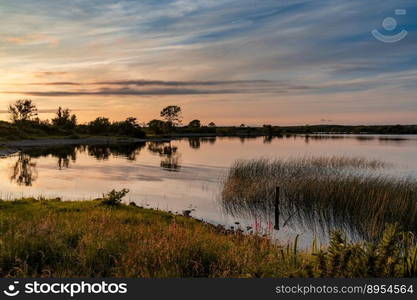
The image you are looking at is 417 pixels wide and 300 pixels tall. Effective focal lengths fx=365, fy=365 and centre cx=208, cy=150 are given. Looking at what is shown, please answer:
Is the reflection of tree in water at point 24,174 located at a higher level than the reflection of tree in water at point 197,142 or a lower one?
lower

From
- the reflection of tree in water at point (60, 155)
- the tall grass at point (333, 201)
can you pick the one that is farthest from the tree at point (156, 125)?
the tall grass at point (333, 201)

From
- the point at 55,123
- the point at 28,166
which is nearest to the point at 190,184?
the point at 28,166

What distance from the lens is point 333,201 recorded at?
21.0 meters

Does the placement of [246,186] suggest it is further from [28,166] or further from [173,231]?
[28,166]

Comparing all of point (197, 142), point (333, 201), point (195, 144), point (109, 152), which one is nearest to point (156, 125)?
point (197, 142)

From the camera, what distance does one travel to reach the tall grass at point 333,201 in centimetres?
1775

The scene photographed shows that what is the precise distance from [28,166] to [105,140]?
66746mm

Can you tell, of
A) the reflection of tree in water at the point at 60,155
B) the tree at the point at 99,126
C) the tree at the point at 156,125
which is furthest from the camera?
the tree at the point at 156,125

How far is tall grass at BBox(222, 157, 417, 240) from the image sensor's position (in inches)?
699

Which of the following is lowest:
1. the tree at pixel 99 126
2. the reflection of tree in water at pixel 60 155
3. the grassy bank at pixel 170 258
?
the reflection of tree in water at pixel 60 155

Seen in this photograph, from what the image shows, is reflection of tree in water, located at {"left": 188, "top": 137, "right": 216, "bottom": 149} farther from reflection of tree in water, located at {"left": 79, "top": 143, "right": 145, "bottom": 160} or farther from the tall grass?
the tall grass

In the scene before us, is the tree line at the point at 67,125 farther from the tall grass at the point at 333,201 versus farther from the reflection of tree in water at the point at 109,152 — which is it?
the tall grass at the point at 333,201

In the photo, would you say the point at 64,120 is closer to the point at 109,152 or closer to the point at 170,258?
the point at 109,152

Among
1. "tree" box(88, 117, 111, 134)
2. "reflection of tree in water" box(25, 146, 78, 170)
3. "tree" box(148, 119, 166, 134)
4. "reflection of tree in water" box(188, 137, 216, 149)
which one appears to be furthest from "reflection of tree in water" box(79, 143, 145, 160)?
"tree" box(148, 119, 166, 134)
